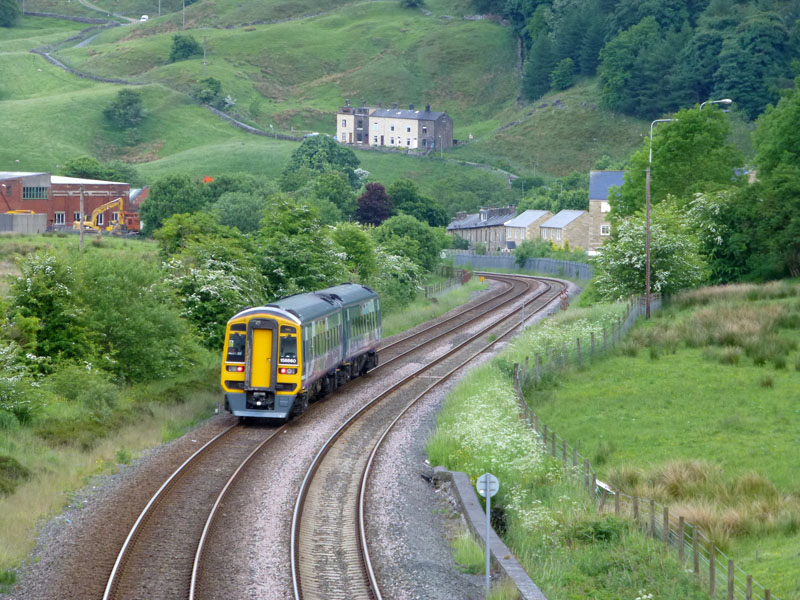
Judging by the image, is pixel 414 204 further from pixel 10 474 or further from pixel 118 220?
pixel 10 474

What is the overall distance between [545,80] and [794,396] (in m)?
169

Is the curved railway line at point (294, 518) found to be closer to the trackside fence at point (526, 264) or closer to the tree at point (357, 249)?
the tree at point (357, 249)

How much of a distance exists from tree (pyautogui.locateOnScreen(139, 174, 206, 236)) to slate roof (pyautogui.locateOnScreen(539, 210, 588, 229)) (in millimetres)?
37392

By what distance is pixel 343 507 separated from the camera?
822 inches

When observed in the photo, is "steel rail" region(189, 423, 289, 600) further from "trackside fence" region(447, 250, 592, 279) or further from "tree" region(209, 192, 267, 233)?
"tree" region(209, 192, 267, 233)

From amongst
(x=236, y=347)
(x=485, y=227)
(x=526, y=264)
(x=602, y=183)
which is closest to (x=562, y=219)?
(x=602, y=183)

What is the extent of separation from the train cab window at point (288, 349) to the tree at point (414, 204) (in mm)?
80433

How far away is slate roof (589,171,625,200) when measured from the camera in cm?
10262

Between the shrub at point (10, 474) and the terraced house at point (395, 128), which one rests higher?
the terraced house at point (395, 128)

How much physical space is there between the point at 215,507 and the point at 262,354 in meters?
8.95

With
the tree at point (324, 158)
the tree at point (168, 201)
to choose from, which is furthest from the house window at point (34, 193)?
the tree at point (324, 158)

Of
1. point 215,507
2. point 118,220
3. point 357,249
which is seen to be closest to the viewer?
point 215,507

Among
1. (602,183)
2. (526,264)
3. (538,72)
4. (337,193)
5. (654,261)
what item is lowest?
(526,264)

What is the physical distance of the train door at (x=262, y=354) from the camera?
2861 cm
